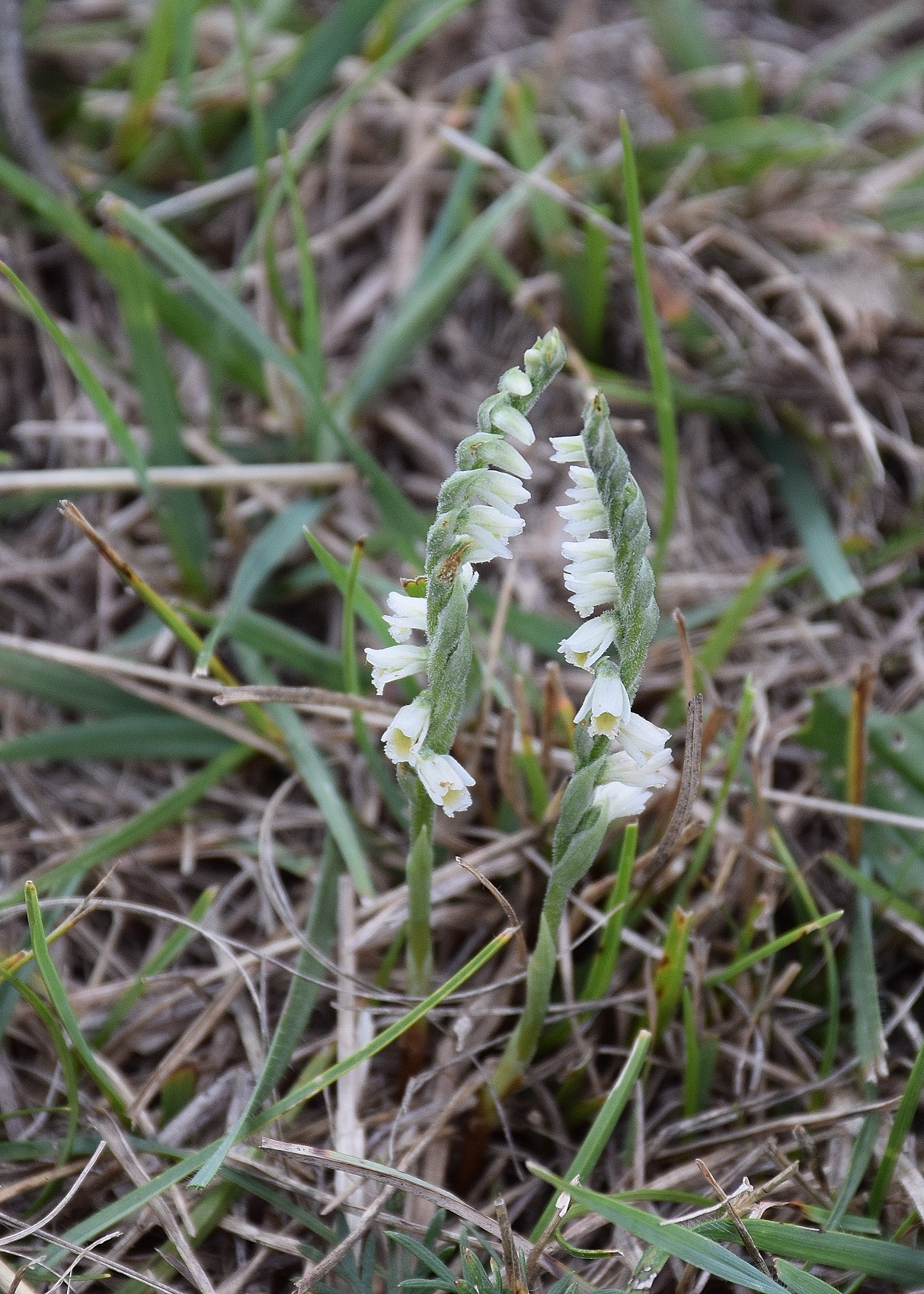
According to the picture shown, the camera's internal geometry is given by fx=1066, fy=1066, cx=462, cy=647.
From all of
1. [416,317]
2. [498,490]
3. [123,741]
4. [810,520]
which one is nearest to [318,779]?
[123,741]

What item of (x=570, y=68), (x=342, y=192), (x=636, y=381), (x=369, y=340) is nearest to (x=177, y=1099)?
(x=369, y=340)

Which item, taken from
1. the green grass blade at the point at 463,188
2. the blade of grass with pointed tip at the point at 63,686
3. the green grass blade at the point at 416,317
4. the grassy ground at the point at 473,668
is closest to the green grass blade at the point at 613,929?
the grassy ground at the point at 473,668

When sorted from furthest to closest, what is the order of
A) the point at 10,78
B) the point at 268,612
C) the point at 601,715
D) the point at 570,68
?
the point at 570,68
the point at 10,78
the point at 268,612
the point at 601,715

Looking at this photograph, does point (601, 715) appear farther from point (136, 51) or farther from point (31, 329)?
point (136, 51)

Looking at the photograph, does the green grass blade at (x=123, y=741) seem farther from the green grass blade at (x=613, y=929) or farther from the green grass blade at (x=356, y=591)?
the green grass blade at (x=613, y=929)

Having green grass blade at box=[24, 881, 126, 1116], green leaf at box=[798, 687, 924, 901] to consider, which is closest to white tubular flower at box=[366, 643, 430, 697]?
green grass blade at box=[24, 881, 126, 1116]

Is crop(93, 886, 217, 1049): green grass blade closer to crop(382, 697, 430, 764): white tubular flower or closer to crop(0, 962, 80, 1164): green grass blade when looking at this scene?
crop(0, 962, 80, 1164): green grass blade

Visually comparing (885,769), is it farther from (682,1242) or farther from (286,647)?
(286,647)
